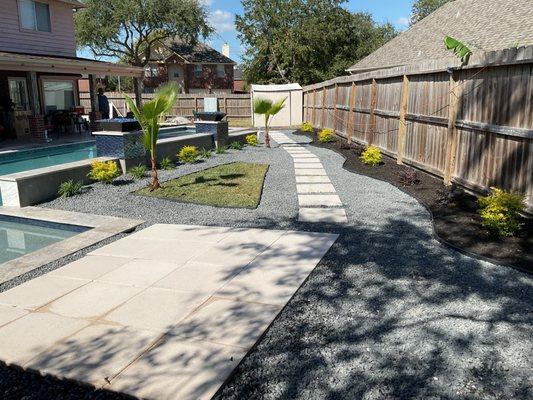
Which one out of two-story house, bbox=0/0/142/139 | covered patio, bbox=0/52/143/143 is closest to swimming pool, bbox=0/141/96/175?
covered patio, bbox=0/52/143/143

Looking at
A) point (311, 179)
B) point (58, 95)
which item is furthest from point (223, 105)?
point (311, 179)

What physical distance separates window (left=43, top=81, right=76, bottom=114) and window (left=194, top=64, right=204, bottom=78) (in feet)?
94.2

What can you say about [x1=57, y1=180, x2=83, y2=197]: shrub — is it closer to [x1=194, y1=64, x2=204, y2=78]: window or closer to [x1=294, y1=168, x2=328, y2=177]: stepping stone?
[x1=294, y1=168, x2=328, y2=177]: stepping stone

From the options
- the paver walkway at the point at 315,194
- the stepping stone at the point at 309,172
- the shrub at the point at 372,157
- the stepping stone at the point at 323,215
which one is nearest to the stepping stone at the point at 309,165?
the paver walkway at the point at 315,194

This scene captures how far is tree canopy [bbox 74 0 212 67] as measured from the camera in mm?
38250

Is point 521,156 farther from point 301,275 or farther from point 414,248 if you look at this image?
point 301,275

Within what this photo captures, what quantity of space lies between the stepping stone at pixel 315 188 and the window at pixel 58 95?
1511 centimetres

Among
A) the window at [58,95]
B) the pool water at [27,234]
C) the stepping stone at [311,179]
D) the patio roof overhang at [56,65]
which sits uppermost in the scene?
the patio roof overhang at [56,65]

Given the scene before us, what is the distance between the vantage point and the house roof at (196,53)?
4828 cm

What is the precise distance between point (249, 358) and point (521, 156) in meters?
4.74

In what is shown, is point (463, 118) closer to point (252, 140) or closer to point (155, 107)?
point (155, 107)

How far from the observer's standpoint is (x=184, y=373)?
9.83ft

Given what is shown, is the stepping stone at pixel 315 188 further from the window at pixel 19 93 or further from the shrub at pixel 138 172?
the window at pixel 19 93

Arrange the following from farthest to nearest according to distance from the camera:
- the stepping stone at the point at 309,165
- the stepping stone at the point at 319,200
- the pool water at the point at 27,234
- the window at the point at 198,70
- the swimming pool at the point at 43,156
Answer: the window at the point at 198,70 < the swimming pool at the point at 43,156 < the stepping stone at the point at 309,165 < the stepping stone at the point at 319,200 < the pool water at the point at 27,234
